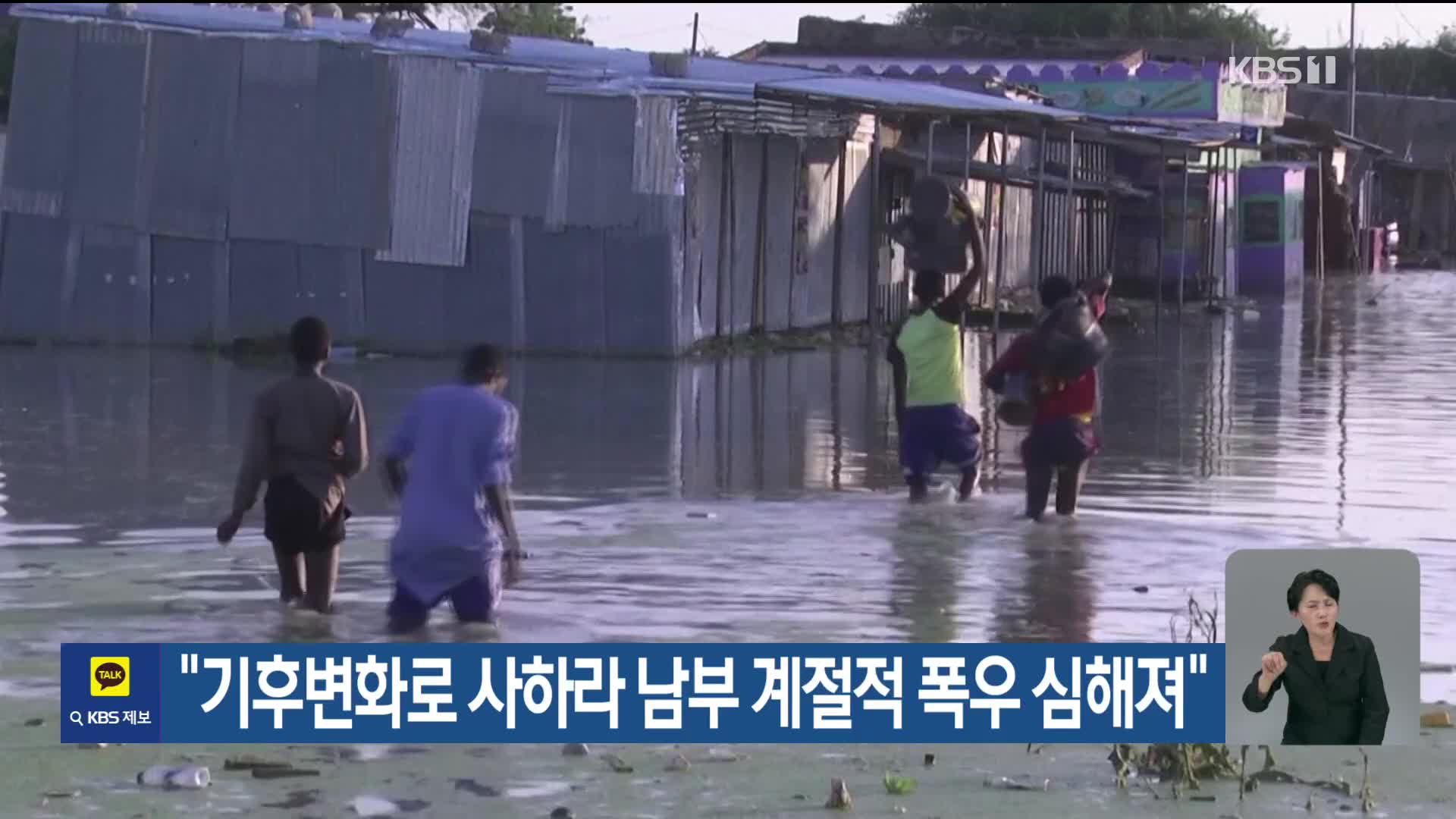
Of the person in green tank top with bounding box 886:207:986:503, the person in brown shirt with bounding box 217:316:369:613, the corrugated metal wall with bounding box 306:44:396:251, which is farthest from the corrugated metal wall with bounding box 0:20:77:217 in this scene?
the person in brown shirt with bounding box 217:316:369:613

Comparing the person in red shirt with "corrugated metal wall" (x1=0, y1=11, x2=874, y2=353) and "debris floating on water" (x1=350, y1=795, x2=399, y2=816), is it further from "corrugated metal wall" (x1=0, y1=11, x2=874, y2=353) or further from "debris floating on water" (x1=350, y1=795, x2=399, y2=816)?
"corrugated metal wall" (x1=0, y1=11, x2=874, y2=353)

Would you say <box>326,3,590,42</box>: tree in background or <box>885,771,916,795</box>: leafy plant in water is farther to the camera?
<box>326,3,590,42</box>: tree in background

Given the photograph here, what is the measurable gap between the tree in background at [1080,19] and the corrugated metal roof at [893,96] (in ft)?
166

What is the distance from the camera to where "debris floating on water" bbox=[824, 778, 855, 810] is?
22.7ft

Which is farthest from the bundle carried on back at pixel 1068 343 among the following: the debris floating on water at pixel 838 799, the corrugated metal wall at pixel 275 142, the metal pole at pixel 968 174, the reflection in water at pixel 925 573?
the corrugated metal wall at pixel 275 142

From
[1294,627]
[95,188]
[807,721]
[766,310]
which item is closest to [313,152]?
[95,188]

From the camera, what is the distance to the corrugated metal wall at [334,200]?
2328 cm

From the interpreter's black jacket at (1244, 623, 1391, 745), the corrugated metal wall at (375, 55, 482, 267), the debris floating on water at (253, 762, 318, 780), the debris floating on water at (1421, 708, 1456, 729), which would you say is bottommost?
the debris floating on water at (253, 762, 318, 780)

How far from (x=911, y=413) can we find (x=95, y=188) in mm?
12904

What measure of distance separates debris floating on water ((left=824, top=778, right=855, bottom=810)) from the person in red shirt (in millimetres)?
6231

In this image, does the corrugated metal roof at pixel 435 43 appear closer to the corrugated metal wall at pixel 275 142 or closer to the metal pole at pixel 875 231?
the corrugated metal wall at pixel 275 142

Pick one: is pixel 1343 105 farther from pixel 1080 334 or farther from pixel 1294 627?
pixel 1294 627

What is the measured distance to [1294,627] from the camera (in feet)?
20.7

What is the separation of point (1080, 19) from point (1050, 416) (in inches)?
2670
